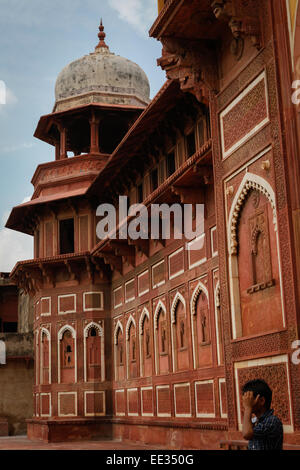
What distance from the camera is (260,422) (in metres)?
5.02

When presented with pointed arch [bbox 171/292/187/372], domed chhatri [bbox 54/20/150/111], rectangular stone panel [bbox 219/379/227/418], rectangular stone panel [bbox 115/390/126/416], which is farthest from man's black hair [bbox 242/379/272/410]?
domed chhatri [bbox 54/20/150/111]

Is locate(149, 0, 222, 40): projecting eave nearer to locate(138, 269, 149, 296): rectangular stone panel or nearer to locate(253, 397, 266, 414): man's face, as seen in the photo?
locate(253, 397, 266, 414): man's face

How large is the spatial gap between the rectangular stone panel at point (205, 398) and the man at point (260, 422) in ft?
28.2

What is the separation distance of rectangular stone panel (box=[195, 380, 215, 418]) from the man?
861 cm

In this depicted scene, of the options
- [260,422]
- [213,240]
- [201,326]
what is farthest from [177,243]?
[260,422]

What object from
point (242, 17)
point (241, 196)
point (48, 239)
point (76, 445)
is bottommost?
point (76, 445)

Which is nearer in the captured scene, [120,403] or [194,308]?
[194,308]

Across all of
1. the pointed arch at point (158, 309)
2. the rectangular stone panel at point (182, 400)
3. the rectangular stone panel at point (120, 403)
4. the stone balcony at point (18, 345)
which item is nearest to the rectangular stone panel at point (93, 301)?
the rectangular stone panel at point (120, 403)

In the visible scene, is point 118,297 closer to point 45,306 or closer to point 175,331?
point 45,306

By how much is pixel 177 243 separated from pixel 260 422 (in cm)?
1082

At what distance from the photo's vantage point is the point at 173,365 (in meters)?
15.7

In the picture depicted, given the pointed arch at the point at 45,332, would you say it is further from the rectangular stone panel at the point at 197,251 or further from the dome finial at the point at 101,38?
the dome finial at the point at 101,38
